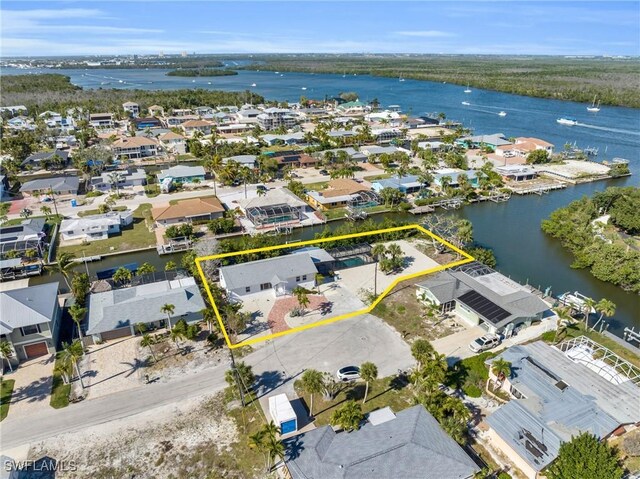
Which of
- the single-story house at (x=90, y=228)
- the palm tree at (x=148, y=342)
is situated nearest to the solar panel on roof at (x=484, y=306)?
the palm tree at (x=148, y=342)

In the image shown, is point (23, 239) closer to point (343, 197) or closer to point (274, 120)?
point (343, 197)

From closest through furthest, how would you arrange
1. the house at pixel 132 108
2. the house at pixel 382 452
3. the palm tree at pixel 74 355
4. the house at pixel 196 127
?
the house at pixel 382 452
the palm tree at pixel 74 355
the house at pixel 196 127
the house at pixel 132 108

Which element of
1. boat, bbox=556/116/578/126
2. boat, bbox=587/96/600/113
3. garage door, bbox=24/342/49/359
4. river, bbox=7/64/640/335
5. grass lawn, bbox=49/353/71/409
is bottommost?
grass lawn, bbox=49/353/71/409

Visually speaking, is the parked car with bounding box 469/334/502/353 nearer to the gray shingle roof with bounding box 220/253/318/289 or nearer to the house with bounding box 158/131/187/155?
the gray shingle roof with bounding box 220/253/318/289

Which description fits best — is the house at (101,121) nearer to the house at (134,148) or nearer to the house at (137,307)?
the house at (134,148)

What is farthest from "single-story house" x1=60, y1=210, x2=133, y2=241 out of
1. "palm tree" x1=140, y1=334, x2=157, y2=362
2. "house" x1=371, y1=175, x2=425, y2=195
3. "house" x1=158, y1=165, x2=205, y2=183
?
"house" x1=371, y1=175, x2=425, y2=195
